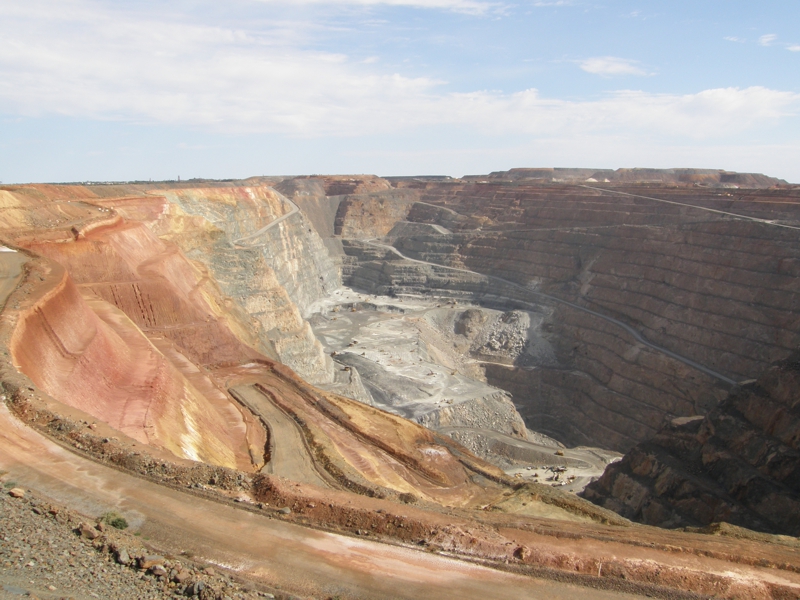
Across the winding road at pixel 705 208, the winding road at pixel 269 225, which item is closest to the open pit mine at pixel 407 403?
the winding road at pixel 705 208

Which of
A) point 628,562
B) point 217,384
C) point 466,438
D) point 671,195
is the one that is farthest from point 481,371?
point 628,562

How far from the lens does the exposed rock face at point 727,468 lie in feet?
86.6

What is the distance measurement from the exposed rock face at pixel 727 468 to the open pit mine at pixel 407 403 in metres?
0.13

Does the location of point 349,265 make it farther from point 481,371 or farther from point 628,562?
point 628,562

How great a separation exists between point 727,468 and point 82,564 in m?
29.3

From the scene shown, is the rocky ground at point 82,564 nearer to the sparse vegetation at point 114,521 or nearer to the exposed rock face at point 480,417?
the sparse vegetation at point 114,521

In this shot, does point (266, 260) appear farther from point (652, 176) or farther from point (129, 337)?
point (652, 176)

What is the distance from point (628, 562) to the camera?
12234mm

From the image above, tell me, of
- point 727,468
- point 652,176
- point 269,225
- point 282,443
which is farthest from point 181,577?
point 652,176

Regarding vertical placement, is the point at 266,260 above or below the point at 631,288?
above

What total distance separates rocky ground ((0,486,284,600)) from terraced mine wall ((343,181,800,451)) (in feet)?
143

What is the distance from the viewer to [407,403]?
4741 centimetres

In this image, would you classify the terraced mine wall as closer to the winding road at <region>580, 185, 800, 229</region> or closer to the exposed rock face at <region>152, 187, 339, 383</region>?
the winding road at <region>580, 185, 800, 229</region>

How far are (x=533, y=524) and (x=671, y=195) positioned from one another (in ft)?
222
